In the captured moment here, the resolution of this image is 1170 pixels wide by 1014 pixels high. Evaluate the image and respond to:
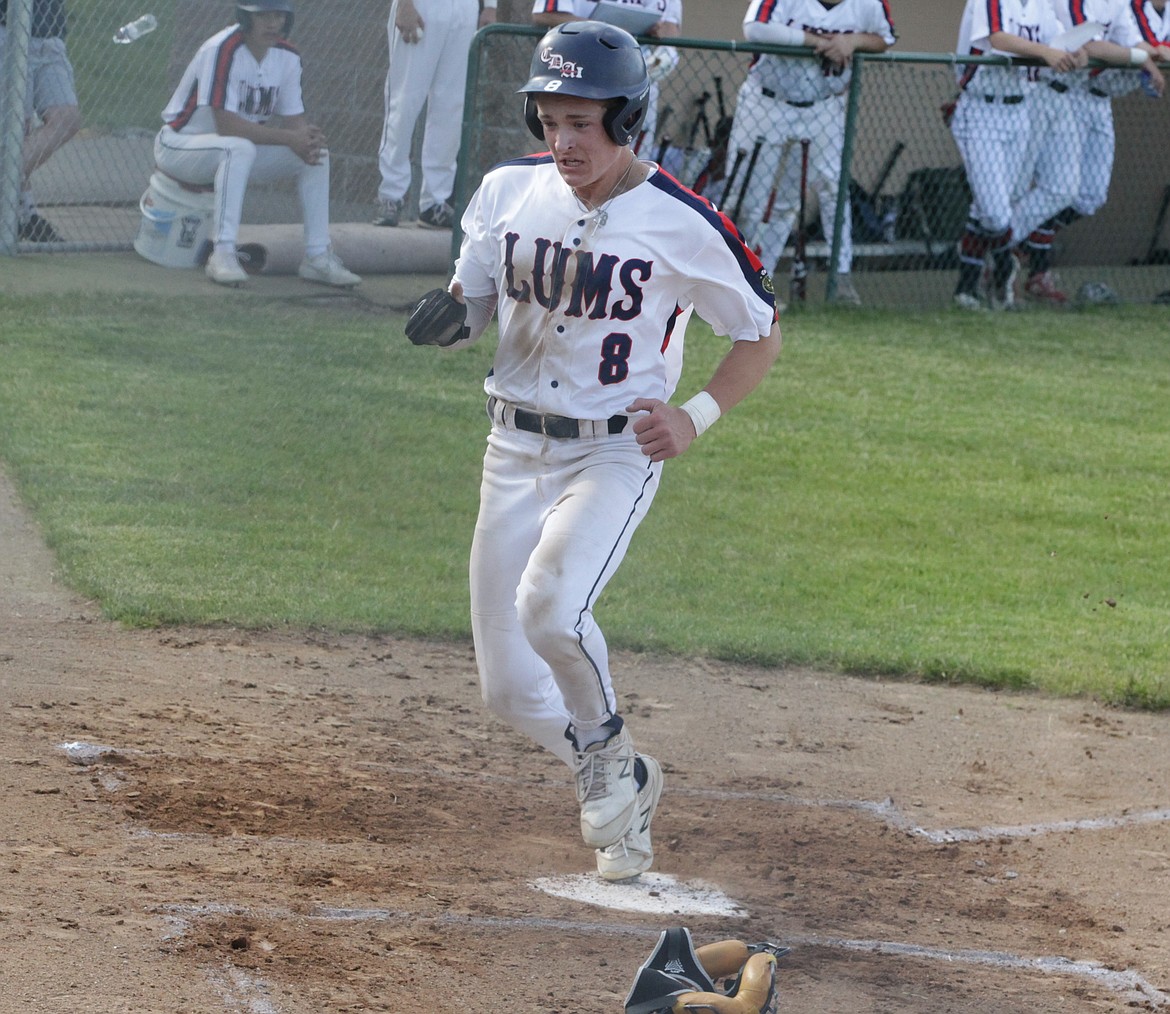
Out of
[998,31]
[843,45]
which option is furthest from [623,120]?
[998,31]

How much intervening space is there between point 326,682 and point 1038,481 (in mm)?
4632

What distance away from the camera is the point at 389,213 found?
38.8 feet

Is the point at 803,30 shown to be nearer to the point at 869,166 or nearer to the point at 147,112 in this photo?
the point at 869,166

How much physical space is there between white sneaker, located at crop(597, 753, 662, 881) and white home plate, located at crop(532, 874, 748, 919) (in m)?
0.04

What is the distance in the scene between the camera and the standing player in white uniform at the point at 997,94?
11.9 meters

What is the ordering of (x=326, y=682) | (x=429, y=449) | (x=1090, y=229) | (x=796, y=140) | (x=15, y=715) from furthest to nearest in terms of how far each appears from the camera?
(x=1090, y=229) → (x=796, y=140) → (x=429, y=449) → (x=326, y=682) → (x=15, y=715)

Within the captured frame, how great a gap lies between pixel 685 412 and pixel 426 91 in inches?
313

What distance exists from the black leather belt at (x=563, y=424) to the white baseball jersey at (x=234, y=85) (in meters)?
6.99

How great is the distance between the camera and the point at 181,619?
20.5ft

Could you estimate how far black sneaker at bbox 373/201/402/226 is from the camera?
465 inches

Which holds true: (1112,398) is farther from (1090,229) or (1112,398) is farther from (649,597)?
(1090,229)

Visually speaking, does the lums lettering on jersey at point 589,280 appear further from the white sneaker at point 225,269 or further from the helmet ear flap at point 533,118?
the white sneaker at point 225,269

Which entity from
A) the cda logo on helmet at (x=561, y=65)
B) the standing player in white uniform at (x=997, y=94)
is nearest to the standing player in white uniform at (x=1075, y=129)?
the standing player in white uniform at (x=997, y=94)

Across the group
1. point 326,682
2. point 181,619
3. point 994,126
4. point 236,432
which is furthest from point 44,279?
point 994,126
